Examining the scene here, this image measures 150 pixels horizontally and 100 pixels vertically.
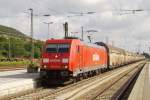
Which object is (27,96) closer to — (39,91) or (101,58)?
(39,91)

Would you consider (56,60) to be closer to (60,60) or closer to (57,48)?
(60,60)

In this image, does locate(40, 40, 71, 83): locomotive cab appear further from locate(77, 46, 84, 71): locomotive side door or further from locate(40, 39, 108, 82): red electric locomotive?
locate(77, 46, 84, 71): locomotive side door

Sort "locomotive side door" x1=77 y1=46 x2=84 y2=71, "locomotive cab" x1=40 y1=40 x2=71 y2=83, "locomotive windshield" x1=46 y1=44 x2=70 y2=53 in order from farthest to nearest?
"locomotive side door" x1=77 y1=46 x2=84 y2=71 → "locomotive windshield" x1=46 y1=44 x2=70 y2=53 → "locomotive cab" x1=40 y1=40 x2=71 y2=83

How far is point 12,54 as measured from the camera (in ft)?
378

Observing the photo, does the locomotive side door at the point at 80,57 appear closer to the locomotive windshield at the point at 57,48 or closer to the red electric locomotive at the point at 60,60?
the red electric locomotive at the point at 60,60

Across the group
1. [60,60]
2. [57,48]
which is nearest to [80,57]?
[57,48]

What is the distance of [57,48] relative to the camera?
92.7ft

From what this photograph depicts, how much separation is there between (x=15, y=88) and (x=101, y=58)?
2258cm

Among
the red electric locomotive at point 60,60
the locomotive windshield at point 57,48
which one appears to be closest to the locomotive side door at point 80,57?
the red electric locomotive at point 60,60

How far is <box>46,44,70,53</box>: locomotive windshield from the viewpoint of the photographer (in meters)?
28.0

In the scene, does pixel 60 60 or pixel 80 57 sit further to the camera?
pixel 80 57

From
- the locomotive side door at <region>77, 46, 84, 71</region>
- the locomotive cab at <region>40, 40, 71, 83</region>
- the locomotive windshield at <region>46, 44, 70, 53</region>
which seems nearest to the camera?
the locomotive cab at <region>40, 40, 71, 83</region>

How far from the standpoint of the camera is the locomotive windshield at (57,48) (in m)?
28.0

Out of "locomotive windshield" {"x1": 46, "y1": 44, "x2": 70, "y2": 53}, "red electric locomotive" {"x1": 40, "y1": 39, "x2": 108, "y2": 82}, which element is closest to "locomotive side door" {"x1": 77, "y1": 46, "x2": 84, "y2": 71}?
"red electric locomotive" {"x1": 40, "y1": 39, "x2": 108, "y2": 82}
